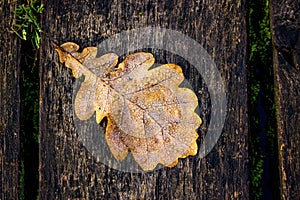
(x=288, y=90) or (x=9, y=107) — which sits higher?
(x=288, y=90)

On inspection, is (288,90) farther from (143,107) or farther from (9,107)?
(9,107)

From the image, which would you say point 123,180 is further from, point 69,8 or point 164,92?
point 69,8

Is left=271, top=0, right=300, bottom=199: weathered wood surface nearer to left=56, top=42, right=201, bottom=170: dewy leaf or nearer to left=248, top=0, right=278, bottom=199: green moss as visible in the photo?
left=248, top=0, right=278, bottom=199: green moss

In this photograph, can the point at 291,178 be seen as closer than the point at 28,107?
Yes

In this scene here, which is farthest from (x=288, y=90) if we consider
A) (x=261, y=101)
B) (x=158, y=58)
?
(x=158, y=58)

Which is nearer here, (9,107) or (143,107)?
(143,107)

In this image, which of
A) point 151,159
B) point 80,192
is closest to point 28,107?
point 80,192
